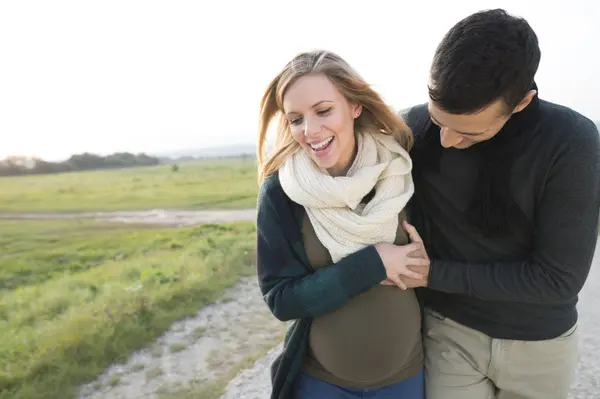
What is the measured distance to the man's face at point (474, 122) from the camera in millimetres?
1562

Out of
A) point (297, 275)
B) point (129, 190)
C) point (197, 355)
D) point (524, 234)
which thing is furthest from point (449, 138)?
point (129, 190)

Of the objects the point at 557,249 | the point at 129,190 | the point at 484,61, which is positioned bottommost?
the point at 129,190

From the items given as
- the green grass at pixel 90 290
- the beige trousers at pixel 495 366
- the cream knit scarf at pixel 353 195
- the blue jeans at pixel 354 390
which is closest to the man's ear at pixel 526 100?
the cream knit scarf at pixel 353 195

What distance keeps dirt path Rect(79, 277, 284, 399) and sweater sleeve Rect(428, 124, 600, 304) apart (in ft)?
8.15

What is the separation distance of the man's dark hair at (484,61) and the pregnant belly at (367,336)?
79cm

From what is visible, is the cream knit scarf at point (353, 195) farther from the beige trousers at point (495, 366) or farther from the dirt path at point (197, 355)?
the dirt path at point (197, 355)

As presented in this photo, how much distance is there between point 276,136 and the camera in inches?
84.8

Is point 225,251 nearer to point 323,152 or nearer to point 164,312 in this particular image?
point 164,312

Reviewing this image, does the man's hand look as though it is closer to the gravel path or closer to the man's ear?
the man's ear

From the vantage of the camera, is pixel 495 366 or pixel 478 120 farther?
pixel 495 366

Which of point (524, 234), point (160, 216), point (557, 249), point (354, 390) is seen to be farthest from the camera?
point (160, 216)

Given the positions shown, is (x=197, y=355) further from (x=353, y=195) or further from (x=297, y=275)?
(x=353, y=195)

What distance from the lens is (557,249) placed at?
1.69 metres

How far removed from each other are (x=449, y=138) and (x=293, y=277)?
2.55ft
